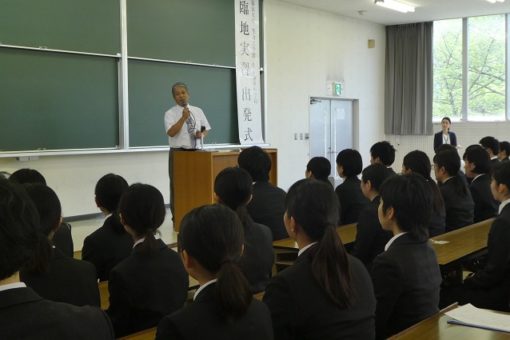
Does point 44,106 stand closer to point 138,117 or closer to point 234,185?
point 138,117

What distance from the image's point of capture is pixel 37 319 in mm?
1098

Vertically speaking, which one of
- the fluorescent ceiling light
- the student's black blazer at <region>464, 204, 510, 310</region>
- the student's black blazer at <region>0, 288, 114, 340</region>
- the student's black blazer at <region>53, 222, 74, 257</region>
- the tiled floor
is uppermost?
the fluorescent ceiling light

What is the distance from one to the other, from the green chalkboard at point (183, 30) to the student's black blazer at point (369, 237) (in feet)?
16.5

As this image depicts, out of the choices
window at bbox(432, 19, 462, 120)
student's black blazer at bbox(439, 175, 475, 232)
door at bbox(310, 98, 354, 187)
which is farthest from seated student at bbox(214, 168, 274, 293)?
window at bbox(432, 19, 462, 120)

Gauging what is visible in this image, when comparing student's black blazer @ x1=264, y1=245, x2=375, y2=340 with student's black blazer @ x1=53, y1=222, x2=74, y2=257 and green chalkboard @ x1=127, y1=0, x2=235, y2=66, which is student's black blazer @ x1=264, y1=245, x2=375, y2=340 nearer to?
student's black blazer @ x1=53, y1=222, x2=74, y2=257

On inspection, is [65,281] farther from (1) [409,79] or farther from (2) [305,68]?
(1) [409,79]

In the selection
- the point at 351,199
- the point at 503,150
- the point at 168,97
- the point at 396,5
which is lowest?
the point at 351,199

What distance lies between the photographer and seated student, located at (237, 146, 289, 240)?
12.5 feet

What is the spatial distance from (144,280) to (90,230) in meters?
4.73

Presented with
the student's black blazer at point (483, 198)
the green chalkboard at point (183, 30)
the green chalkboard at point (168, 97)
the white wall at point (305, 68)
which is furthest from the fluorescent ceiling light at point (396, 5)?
the student's black blazer at point (483, 198)

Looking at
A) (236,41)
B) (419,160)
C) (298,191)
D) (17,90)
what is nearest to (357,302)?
(298,191)

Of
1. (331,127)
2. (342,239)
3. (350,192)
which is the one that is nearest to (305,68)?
(331,127)

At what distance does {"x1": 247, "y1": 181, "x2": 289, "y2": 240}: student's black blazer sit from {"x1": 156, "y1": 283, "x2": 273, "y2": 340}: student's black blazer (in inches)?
91.0

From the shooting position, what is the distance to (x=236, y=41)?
887 cm
